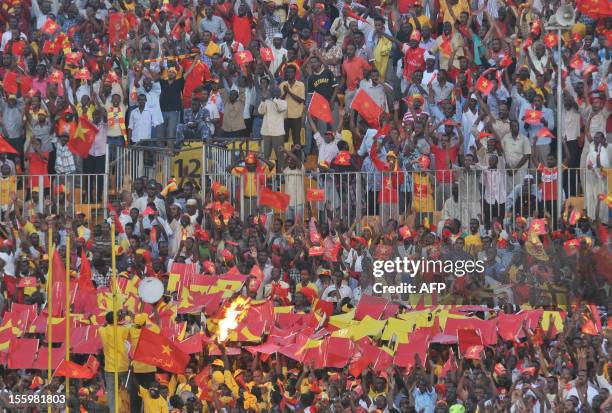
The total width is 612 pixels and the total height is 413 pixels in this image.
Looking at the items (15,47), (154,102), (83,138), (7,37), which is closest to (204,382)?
(83,138)

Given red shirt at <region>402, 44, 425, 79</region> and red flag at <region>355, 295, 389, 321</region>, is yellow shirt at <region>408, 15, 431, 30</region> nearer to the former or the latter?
red shirt at <region>402, 44, 425, 79</region>

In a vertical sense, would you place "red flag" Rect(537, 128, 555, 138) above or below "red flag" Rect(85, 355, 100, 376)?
above

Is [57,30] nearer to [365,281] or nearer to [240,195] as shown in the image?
[240,195]

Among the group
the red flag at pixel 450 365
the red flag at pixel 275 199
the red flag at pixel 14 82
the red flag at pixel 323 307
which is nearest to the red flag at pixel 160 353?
the red flag at pixel 323 307

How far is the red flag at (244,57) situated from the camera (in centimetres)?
3388

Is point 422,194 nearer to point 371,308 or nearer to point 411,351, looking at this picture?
point 371,308

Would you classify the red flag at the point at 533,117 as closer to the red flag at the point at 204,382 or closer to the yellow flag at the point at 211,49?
the yellow flag at the point at 211,49

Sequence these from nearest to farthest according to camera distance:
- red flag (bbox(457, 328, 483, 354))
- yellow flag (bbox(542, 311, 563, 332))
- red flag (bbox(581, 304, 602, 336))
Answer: red flag (bbox(581, 304, 602, 336)), yellow flag (bbox(542, 311, 563, 332)), red flag (bbox(457, 328, 483, 354))

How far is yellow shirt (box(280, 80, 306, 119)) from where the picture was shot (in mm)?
33375

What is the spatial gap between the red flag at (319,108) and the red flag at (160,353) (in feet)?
15.2

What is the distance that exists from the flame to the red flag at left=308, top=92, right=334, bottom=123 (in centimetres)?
355

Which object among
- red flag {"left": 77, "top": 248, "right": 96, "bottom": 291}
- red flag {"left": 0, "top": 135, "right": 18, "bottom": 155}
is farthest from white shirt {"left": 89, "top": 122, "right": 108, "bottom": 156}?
red flag {"left": 77, "top": 248, "right": 96, "bottom": 291}

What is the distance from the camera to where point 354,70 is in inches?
1325

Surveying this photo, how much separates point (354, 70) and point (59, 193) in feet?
14.2
